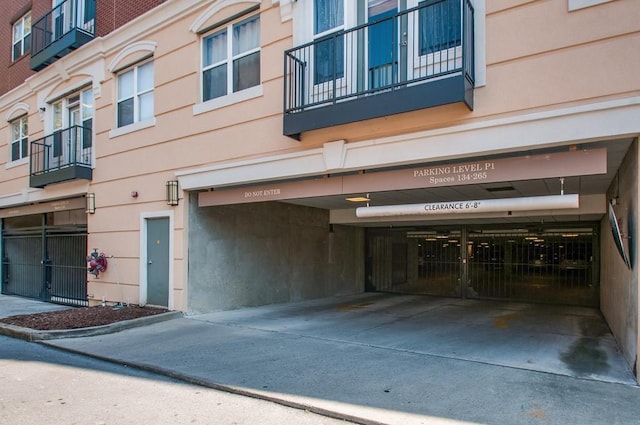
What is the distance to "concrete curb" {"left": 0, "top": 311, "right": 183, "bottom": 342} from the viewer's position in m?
8.30

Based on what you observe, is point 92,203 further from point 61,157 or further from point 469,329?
point 469,329

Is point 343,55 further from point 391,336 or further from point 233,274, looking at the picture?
point 233,274

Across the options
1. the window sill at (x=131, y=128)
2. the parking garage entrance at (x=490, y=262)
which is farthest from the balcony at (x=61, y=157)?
the parking garage entrance at (x=490, y=262)

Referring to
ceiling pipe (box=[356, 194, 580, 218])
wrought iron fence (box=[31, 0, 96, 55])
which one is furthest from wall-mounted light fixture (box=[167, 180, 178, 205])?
wrought iron fence (box=[31, 0, 96, 55])

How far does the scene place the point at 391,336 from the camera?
8.23m

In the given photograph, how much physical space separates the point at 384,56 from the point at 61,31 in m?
11.7

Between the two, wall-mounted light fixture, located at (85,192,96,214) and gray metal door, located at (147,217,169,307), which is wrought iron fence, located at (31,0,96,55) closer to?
wall-mounted light fixture, located at (85,192,96,214)

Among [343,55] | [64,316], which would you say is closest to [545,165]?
[343,55]

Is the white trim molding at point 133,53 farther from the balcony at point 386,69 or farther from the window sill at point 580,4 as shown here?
the window sill at point 580,4

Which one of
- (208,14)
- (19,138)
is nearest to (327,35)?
(208,14)

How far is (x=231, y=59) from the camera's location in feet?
31.9

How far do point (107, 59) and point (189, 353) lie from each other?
8935 millimetres

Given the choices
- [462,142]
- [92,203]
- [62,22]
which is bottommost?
[92,203]

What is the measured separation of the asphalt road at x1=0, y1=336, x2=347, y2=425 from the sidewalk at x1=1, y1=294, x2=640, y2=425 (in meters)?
0.22
